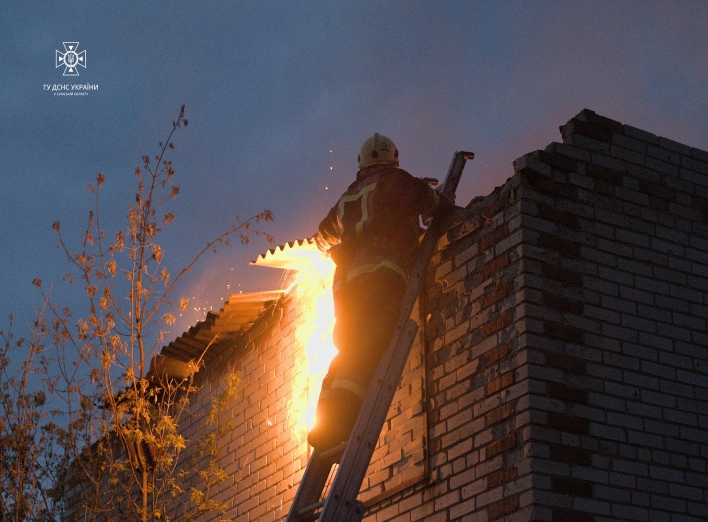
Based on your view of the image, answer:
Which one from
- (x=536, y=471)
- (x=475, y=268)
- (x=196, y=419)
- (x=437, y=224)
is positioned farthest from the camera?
(x=196, y=419)

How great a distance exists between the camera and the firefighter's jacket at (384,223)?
6.02 metres

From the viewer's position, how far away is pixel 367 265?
5.95 m

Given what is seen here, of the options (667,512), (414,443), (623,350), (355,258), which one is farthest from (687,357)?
(355,258)

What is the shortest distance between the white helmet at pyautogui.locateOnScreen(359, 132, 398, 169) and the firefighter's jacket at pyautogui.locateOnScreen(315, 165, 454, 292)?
203 millimetres

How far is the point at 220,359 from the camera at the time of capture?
373 inches

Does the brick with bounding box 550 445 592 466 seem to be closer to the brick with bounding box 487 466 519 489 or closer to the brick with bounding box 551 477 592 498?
the brick with bounding box 551 477 592 498

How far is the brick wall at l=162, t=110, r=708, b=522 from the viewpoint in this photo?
5.20 m

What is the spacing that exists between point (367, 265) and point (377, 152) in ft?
3.34

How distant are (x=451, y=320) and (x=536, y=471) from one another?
1358 millimetres

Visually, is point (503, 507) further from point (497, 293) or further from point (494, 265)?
point (494, 265)

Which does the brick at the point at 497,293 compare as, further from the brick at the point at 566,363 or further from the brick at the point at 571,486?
the brick at the point at 571,486

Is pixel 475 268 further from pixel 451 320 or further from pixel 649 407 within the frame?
pixel 649 407

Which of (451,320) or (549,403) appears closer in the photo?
(549,403)

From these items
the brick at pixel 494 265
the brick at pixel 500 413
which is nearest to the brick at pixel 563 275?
the brick at pixel 494 265
